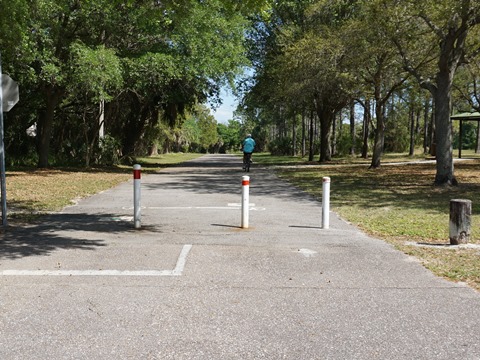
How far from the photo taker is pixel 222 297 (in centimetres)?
483

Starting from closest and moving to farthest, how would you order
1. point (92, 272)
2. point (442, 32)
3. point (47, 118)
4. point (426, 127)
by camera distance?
point (92, 272) → point (442, 32) → point (47, 118) → point (426, 127)

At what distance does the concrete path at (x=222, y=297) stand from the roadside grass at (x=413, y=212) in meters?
0.46

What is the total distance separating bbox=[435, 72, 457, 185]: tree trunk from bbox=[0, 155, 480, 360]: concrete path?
9468mm

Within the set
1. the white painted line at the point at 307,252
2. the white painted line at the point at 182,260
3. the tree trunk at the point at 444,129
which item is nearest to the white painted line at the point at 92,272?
the white painted line at the point at 182,260

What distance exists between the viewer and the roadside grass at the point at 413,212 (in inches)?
254

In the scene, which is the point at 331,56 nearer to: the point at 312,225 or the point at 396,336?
the point at 312,225

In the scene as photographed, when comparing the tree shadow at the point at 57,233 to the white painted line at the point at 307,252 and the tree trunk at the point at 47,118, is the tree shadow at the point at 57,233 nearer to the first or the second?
the white painted line at the point at 307,252

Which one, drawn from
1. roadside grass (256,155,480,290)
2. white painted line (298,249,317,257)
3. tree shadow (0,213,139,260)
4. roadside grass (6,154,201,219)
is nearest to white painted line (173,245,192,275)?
tree shadow (0,213,139,260)

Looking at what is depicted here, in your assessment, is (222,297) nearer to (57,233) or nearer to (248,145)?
(57,233)

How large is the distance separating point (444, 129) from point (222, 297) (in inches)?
546

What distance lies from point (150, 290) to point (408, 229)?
5.63 meters

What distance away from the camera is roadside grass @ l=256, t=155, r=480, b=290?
6.46 m

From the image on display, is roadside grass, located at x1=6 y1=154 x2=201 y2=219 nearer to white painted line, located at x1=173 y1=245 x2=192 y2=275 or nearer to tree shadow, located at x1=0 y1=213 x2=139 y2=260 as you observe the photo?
tree shadow, located at x1=0 y1=213 x2=139 y2=260

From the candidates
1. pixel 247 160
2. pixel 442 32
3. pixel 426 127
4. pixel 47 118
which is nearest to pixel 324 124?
pixel 247 160
